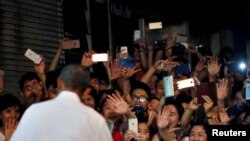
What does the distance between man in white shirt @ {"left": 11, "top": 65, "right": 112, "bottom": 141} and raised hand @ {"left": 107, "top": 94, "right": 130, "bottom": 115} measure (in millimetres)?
1841

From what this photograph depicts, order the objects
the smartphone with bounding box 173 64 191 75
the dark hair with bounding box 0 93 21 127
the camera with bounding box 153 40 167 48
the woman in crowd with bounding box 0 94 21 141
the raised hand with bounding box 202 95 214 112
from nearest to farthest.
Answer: the woman in crowd with bounding box 0 94 21 141 < the dark hair with bounding box 0 93 21 127 < the raised hand with bounding box 202 95 214 112 < the smartphone with bounding box 173 64 191 75 < the camera with bounding box 153 40 167 48

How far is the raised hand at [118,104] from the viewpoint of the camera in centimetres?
618

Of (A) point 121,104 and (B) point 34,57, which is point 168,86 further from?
(B) point 34,57

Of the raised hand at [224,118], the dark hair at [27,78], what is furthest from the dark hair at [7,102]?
the raised hand at [224,118]

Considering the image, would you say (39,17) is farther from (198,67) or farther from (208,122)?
(208,122)

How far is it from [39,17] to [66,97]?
15.3 ft

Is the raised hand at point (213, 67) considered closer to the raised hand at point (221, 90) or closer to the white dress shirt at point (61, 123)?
the raised hand at point (221, 90)

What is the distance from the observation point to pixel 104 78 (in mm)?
8594

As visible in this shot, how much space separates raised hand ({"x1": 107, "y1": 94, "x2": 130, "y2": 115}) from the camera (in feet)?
20.3

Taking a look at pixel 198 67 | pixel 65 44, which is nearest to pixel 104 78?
pixel 65 44

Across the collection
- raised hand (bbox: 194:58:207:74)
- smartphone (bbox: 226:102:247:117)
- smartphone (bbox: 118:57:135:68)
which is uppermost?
smartphone (bbox: 118:57:135:68)

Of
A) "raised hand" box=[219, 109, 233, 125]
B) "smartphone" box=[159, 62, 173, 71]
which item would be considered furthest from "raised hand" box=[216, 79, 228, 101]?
"smartphone" box=[159, 62, 173, 71]

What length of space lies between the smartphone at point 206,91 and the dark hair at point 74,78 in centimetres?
306

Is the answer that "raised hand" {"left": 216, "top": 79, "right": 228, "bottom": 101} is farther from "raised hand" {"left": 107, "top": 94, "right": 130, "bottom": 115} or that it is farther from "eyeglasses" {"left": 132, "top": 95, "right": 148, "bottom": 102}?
"raised hand" {"left": 107, "top": 94, "right": 130, "bottom": 115}
